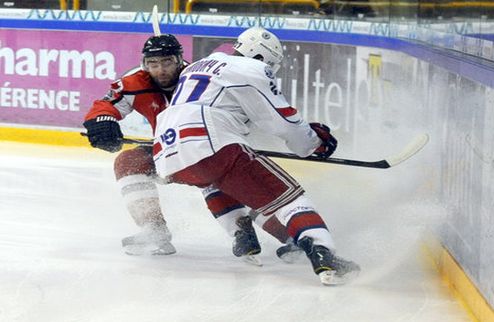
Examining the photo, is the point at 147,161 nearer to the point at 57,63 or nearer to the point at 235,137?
the point at 235,137

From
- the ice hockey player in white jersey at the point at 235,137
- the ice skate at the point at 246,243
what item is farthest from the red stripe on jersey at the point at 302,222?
the ice skate at the point at 246,243

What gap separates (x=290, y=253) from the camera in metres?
4.17

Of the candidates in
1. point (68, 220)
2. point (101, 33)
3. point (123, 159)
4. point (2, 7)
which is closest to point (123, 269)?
point (123, 159)

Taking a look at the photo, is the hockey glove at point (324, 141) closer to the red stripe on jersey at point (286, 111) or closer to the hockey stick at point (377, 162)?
the hockey stick at point (377, 162)

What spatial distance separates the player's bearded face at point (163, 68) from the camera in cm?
430

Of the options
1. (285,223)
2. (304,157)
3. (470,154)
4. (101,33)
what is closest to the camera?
(470,154)

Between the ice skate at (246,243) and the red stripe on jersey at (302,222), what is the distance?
0.93 ft

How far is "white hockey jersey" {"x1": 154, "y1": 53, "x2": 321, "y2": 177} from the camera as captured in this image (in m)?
3.87

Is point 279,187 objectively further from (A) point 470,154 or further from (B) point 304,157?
(A) point 470,154

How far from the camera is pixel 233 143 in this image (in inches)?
153

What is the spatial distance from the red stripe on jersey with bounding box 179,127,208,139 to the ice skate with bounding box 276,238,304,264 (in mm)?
605

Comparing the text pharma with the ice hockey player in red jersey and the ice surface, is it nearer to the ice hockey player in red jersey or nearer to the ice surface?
the ice surface

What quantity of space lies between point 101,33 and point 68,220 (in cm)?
291

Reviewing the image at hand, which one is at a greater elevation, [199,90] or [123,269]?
[199,90]
